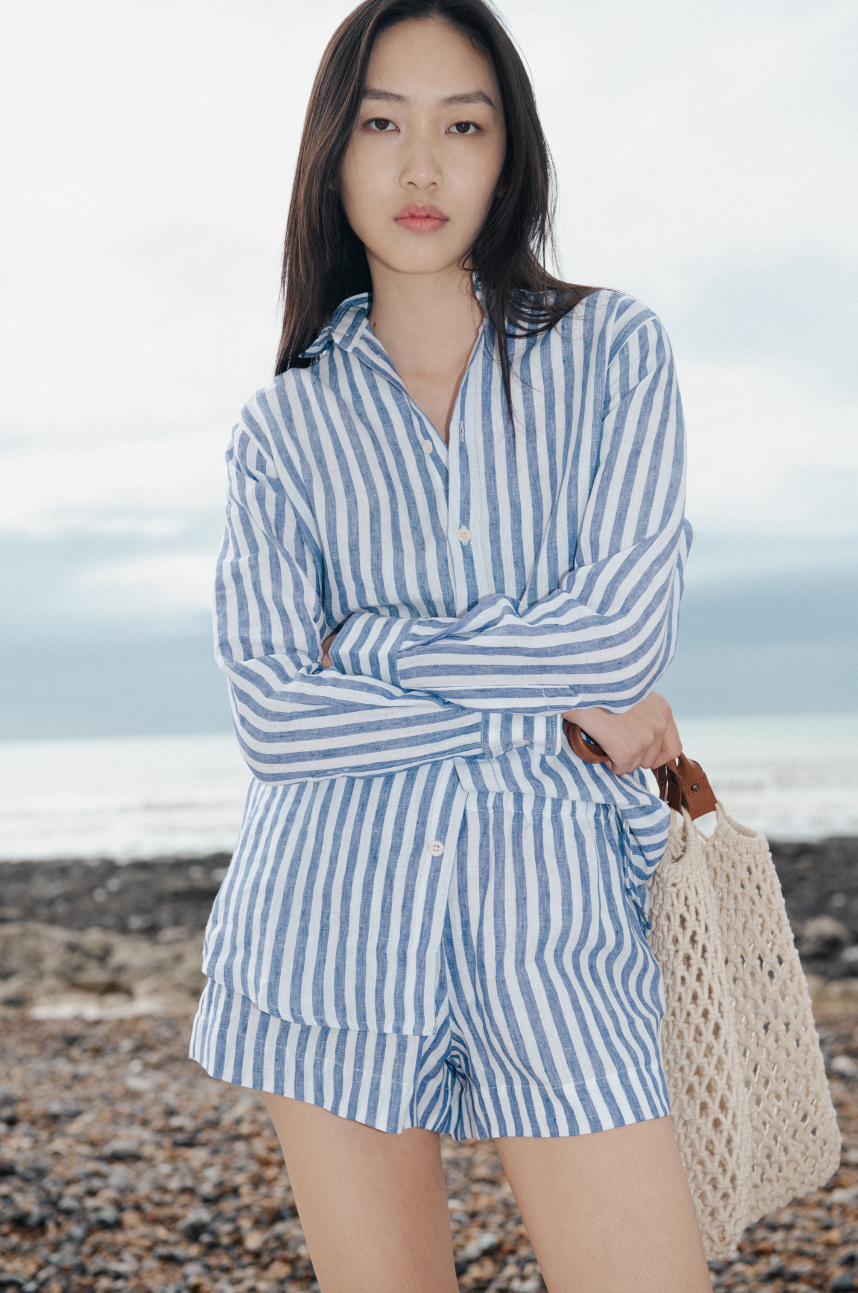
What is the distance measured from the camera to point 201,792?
1842 centimetres

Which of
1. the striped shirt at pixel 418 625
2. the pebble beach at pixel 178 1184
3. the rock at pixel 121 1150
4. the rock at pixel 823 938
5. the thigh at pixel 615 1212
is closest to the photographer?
the thigh at pixel 615 1212

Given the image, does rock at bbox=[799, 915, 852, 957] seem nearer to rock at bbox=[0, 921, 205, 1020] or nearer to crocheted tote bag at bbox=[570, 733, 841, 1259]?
rock at bbox=[0, 921, 205, 1020]

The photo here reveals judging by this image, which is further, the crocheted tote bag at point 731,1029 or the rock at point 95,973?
the rock at point 95,973

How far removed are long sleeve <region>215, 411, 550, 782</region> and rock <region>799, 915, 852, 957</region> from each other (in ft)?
19.7

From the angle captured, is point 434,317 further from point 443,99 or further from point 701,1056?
point 701,1056

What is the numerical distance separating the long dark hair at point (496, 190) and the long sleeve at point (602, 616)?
179 millimetres

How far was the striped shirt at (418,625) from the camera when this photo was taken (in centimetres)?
138

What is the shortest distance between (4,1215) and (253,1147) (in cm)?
84

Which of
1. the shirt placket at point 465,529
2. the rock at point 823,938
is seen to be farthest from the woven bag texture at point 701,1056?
the rock at point 823,938

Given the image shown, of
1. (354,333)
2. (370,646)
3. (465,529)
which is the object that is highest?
(354,333)

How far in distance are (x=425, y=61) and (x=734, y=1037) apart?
1467 mm

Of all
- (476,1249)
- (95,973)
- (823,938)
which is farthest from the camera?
(95,973)

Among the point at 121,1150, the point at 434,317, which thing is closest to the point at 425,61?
the point at 434,317

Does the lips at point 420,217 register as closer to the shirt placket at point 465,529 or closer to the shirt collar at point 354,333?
the shirt collar at point 354,333
